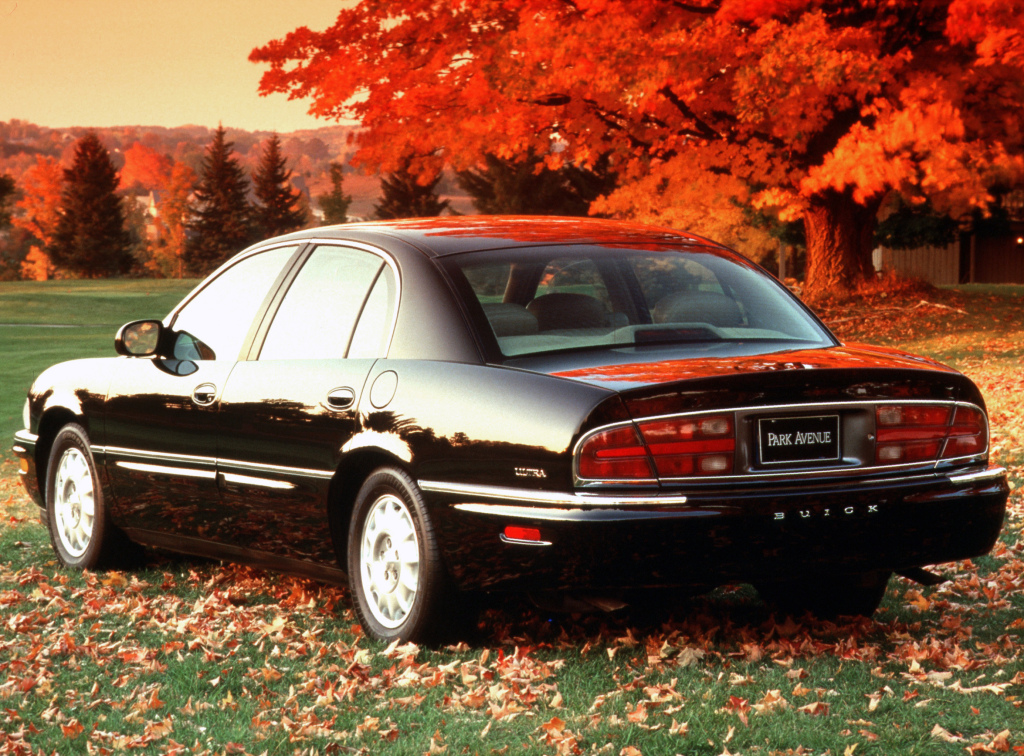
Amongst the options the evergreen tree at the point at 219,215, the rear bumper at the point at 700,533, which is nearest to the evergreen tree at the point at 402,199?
the evergreen tree at the point at 219,215

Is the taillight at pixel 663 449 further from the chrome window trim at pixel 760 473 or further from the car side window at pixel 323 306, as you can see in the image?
the car side window at pixel 323 306

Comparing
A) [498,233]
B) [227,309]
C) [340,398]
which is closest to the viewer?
[340,398]

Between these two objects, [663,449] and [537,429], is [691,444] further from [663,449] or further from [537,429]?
[537,429]

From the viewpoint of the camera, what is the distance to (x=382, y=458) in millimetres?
5266

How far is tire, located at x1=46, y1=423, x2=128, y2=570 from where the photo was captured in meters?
7.12

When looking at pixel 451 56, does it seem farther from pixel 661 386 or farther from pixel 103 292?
pixel 103 292

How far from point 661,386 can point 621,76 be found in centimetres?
1590

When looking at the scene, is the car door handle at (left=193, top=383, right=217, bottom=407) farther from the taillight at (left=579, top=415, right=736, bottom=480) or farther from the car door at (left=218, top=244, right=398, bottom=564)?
the taillight at (left=579, top=415, right=736, bottom=480)

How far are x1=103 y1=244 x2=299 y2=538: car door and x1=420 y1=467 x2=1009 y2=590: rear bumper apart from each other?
1667 mm

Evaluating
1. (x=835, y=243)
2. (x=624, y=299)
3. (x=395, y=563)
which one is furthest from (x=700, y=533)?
(x=835, y=243)

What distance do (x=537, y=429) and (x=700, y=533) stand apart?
24.5 inches

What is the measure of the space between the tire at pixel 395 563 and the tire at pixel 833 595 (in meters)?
1.54

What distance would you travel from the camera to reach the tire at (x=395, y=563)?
5.00m

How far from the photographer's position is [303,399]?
18.4 ft
